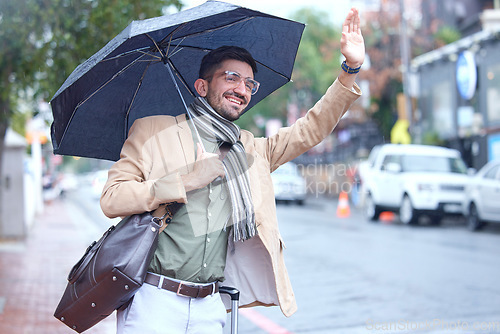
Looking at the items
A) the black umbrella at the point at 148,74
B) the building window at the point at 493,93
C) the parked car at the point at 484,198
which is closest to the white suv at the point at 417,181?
the parked car at the point at 484,198

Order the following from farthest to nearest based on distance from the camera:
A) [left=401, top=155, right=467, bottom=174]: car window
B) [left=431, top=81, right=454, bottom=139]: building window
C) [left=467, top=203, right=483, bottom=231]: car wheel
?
[left=431, top=81, right=454, bottom=139]: building window < [left=401, top=155, right=467, bottom=174]: car window < [left=467, top=203, right=483, bottom=231]: car wheel

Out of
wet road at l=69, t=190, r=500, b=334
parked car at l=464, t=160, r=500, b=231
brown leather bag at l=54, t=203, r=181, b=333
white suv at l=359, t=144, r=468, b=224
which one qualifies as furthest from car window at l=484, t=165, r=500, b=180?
brown leather bag at l=54, t=203, r=181, b=333

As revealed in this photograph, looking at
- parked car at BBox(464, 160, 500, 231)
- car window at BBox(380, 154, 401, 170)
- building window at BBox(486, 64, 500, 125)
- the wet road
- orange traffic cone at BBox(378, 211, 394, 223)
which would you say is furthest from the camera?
building window at BBox(486, 64, 500, 125)

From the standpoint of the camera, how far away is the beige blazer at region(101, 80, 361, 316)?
247cm

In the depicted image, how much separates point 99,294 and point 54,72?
7300 mm

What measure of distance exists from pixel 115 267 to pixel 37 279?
701cm

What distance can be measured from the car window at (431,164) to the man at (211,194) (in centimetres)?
1429

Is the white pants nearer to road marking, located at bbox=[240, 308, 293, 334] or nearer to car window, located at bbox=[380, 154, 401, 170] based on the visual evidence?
road marking, located at bbox=[240, 308, 293, 334]

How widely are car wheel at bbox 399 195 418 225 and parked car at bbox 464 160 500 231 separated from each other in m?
1.49

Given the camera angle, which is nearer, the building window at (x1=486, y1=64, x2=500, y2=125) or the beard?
the beard

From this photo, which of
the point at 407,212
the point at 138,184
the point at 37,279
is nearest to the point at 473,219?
the point at 407,212

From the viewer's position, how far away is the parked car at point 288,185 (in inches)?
1054

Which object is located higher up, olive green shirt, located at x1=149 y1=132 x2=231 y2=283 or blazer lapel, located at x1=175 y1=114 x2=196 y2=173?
blazer lapel, located at x1=175 y1=114 x2=196 y2=173

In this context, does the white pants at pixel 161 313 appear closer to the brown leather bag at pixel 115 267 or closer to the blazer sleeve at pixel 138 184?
the brown leather bag at pixel 115 267
